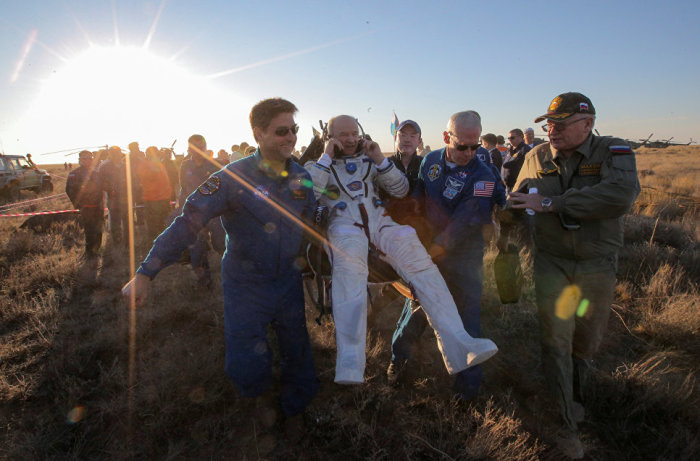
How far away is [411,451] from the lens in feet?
8.64

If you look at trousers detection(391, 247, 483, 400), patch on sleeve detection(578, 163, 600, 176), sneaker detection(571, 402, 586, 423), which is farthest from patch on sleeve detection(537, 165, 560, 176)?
sneaker detection(571, 402, 586, 423)

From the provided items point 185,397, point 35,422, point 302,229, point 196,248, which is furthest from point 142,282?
point 196,248

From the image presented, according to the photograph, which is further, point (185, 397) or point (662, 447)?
point (185, 397)

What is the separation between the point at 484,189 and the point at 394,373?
2153mm

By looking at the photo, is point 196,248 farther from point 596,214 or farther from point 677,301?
point 677,301

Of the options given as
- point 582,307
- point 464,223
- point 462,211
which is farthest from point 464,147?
point 582,307

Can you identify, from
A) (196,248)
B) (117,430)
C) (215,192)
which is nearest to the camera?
(215,192)

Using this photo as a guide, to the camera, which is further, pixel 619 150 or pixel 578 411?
pixel 578 411

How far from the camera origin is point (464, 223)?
2.83 meters

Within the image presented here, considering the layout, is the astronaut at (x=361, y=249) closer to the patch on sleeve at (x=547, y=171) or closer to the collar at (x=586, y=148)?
the patch on sleeve at (x=547, y=171)

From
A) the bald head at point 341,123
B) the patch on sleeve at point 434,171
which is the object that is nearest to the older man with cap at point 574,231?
the patch on sleeve at point 434,171

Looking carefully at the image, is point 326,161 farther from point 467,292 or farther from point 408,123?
point 408,123

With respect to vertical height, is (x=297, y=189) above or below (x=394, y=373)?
above

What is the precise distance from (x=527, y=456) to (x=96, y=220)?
9.00 meters
